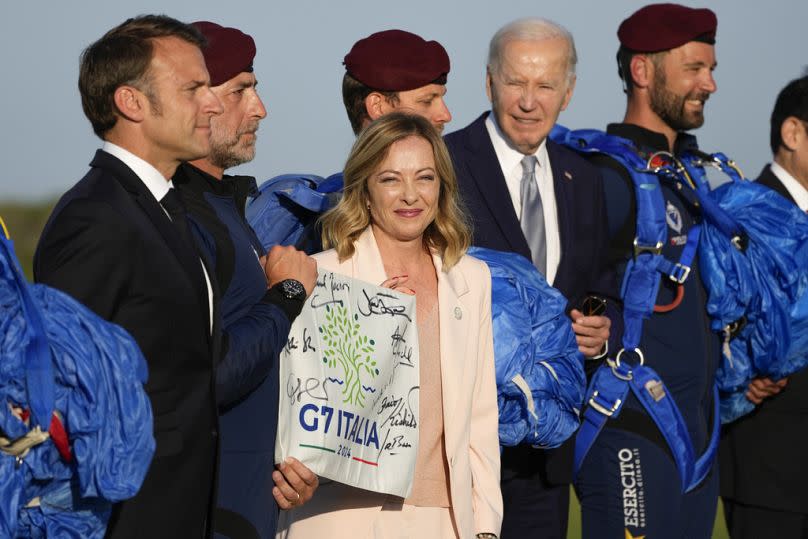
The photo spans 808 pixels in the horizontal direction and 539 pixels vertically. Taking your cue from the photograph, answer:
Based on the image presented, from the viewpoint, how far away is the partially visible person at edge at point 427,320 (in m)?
4.70

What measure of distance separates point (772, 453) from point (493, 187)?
80.6 inches

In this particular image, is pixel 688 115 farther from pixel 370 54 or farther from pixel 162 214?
pixel 162 214

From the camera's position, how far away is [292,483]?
14.4 feet

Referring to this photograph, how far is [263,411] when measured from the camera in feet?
14.0

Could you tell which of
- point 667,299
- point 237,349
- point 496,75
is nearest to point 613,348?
point 667,299

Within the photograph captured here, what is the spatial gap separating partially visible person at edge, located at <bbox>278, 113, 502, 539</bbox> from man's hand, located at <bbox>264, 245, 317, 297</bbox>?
0.36m

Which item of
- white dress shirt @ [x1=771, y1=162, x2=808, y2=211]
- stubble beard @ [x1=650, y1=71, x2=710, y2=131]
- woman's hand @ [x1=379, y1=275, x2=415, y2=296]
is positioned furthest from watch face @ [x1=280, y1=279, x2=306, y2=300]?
white dress shirt @ [x1=771, y1=162, x2=808, y2=211]

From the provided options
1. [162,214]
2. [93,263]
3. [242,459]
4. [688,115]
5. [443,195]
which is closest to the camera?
[93,263]

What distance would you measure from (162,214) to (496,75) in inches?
97.9

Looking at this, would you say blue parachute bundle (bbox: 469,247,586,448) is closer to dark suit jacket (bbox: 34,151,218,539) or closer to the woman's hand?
the woman's hand

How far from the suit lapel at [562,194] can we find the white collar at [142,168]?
224cm

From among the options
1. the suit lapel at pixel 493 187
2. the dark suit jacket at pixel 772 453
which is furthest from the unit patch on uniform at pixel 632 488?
the dark suit jacket at pixel 772 453

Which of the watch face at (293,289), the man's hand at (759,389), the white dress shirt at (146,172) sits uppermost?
the white dress shirt at (146,172)

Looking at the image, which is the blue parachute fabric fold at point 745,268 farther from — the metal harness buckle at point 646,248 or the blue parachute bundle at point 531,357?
the blue parachute bundle at point 531,357
